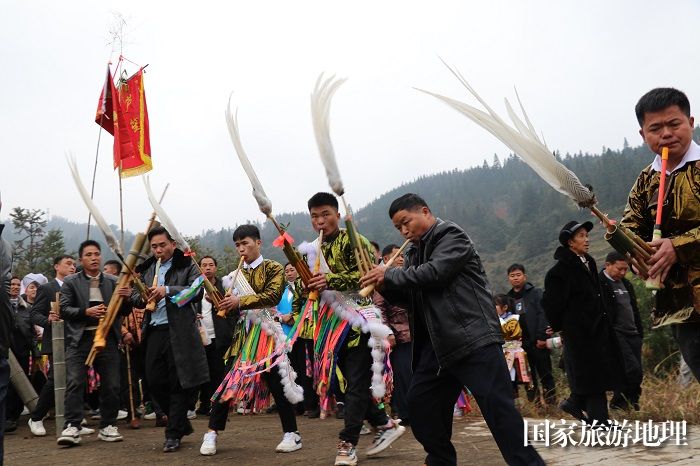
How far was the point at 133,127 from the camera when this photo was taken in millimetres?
9766

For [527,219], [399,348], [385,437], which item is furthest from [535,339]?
[527,219]

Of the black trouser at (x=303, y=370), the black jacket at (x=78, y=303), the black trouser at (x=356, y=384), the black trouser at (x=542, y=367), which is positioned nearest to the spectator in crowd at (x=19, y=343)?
the black jacket at (x=78, y=303)

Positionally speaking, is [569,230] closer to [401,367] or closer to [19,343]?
[401,367]

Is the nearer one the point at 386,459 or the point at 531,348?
the point at 386,459

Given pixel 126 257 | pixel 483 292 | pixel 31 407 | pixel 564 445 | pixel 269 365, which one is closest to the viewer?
pixel 483 292

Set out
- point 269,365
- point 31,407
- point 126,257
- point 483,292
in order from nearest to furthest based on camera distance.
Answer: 1. point 483,292
2. point 269,365
3. point 126,257
4. point 31,407

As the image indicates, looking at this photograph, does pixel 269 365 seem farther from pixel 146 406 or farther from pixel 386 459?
pixel 146 406

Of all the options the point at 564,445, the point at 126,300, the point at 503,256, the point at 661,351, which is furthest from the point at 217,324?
the point at 503,256

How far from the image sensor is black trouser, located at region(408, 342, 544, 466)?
340 centimetres

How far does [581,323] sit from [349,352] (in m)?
1.98

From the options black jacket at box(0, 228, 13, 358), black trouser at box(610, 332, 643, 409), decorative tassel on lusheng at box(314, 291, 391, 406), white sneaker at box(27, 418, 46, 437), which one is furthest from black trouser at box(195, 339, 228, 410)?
black jacket at box(0, 228, 13, 358)

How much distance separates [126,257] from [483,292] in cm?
397

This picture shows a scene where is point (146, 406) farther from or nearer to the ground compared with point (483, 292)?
nearer to the ground

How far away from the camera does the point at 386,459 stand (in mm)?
5168
